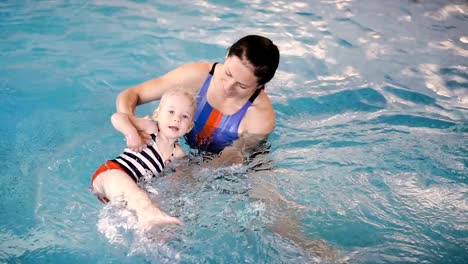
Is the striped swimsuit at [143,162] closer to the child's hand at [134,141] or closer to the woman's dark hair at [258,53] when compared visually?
the child's hand at [134,141]

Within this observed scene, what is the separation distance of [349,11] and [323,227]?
5540mm

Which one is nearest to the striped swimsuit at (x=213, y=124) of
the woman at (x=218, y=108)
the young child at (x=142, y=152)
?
the woman at (x=218, y=108)

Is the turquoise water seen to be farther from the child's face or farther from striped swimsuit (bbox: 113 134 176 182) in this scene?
the child's face

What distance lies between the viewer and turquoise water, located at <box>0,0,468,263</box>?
10.6 ft

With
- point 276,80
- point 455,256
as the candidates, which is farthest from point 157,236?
point 276,80

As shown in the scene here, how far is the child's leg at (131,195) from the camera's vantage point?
284 cm

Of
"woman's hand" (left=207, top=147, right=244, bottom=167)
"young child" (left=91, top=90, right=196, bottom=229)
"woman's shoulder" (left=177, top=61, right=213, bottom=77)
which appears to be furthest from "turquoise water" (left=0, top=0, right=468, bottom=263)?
"woman's shoulder" (left=177, top=61, right=213, bottom=77)

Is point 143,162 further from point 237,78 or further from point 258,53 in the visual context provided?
point 258,53

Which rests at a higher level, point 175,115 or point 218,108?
point 175,115

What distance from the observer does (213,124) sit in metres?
3.76

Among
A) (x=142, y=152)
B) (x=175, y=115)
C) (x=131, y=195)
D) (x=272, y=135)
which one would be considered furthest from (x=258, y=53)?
(x=272, y=135)

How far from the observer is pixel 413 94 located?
18.6 ft

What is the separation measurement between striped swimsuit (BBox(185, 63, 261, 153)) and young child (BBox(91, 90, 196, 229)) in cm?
34

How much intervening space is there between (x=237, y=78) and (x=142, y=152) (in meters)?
0.87
